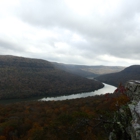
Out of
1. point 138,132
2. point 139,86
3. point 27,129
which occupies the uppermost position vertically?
point 139,86

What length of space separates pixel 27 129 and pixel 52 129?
14.8 meters

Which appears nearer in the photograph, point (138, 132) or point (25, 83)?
point (138, 132)

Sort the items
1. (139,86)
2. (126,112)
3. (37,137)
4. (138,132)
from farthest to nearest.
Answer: (37,137) → (139,86) → (126,112) → (138,132)

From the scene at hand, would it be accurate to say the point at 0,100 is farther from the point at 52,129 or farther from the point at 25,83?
the point at 52,129

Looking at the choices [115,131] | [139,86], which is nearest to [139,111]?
[115,131]

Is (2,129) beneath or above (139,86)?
beneath

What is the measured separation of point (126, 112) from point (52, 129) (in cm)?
1976

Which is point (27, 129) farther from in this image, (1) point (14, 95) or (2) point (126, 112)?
(1) point (14, 95)

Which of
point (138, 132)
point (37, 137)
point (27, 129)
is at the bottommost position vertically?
point (27, 129)

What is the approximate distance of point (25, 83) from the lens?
153 m

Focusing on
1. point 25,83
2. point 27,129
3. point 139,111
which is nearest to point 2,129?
point 27,129

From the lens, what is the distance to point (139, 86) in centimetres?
1091

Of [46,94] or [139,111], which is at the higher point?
[139,111]

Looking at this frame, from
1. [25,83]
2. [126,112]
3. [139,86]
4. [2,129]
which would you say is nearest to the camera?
[126,112]
